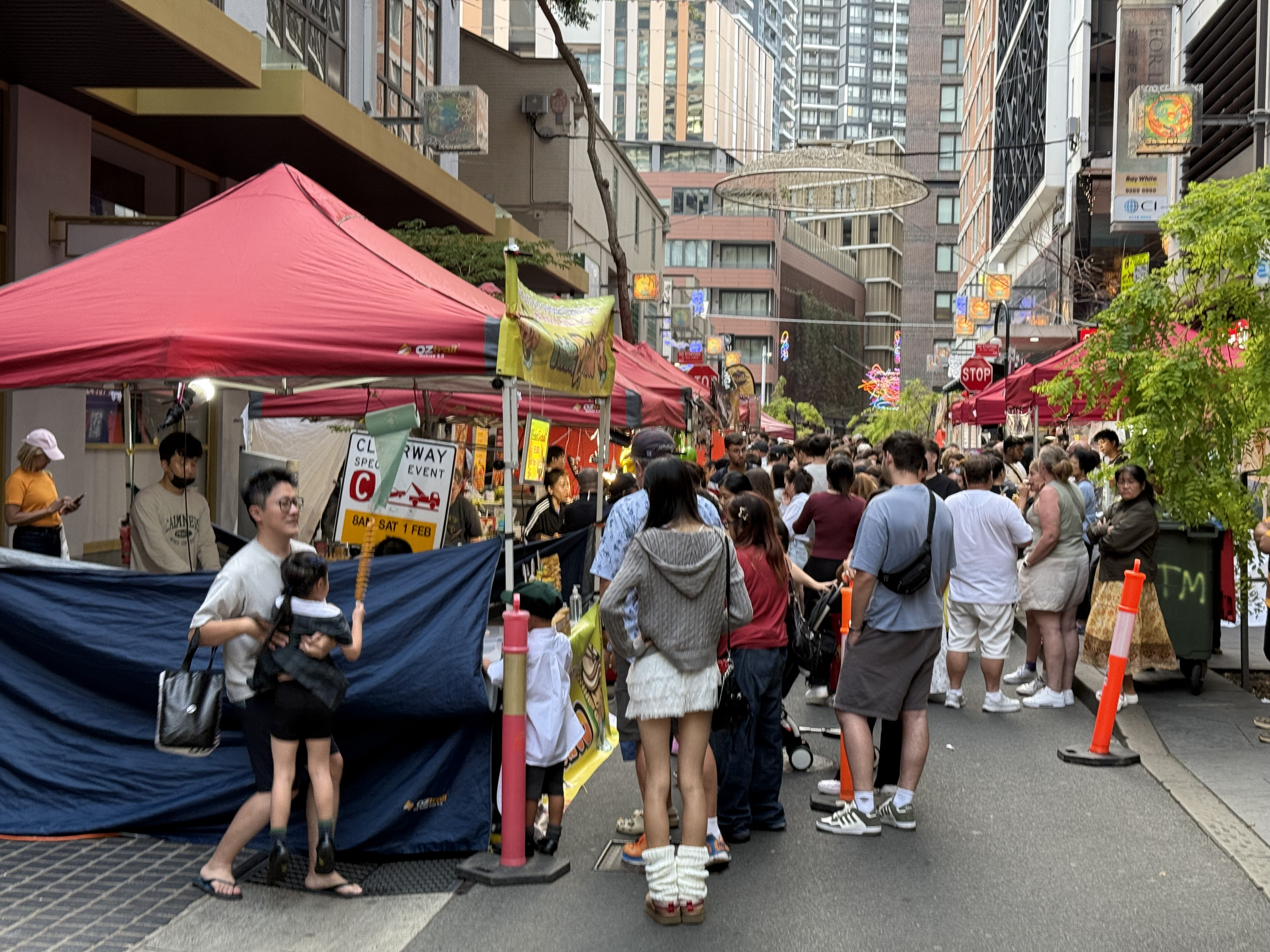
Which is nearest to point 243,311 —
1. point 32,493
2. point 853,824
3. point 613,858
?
point 613,858

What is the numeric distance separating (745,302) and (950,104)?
5234 centimetres

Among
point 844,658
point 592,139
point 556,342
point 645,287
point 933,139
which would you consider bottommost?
point 844,658

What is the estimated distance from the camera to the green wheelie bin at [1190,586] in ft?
35.3

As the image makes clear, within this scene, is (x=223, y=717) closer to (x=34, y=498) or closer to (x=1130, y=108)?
(x=34, y=498)

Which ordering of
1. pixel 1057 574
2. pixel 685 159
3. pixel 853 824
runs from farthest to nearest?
1. pixel 685 159
2. pixel 1057 574
3. pixel 853 824

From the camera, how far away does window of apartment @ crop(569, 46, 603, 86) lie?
11331 centimetres

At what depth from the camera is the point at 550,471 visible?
1434 centimetres

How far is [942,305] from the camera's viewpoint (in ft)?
474

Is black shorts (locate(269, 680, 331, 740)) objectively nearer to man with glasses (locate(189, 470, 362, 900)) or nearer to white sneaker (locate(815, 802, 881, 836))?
man with glasses (locate(189, 470, 362, 900))

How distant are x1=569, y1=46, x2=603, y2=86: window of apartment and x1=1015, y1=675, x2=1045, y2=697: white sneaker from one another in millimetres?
104976

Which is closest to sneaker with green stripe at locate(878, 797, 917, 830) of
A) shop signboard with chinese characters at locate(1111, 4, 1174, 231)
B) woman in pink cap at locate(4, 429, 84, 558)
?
woman in pink cap at locate(4, 429, 84, 558)

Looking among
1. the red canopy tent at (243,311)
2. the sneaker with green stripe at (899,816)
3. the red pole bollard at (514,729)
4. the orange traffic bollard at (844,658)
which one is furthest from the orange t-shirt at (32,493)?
the sneaker with green stripe at (899,816)

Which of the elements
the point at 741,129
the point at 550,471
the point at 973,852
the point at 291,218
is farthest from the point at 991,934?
the point at 741,129

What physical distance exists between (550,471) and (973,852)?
26.6 ft
